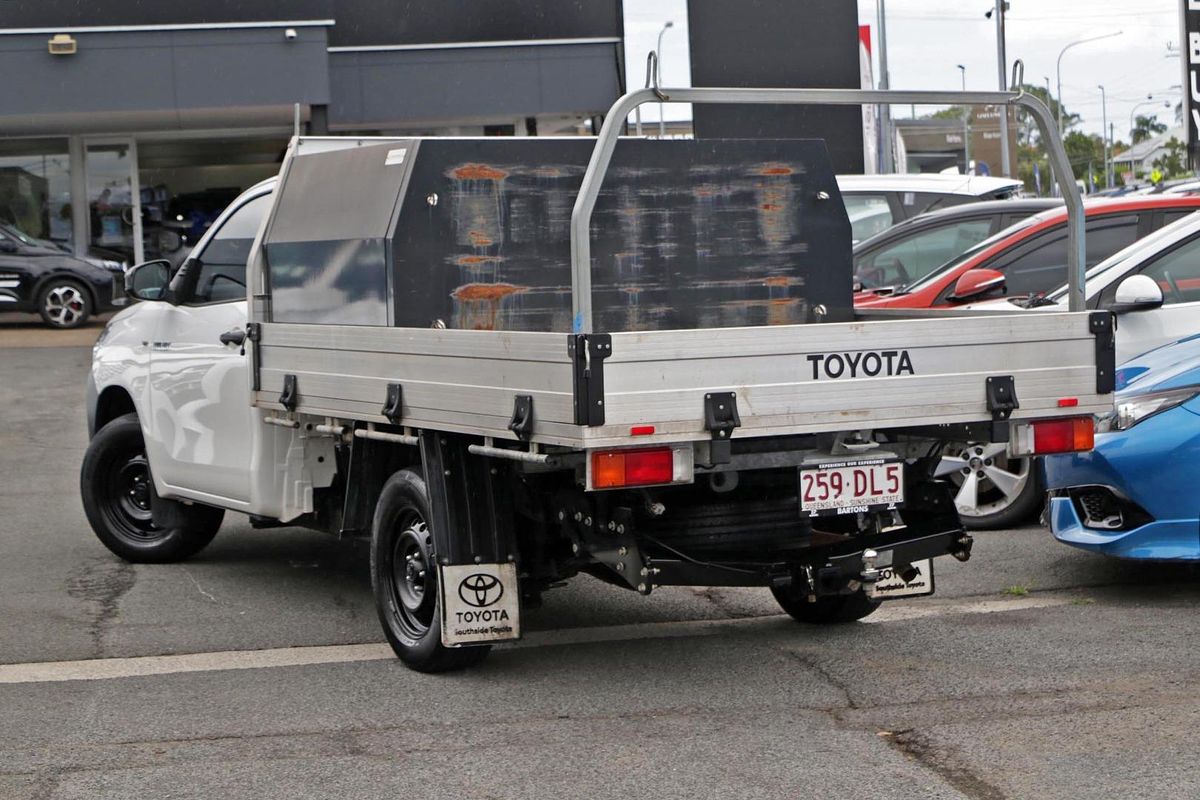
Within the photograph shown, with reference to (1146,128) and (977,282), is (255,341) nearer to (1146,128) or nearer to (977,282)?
(977,282)

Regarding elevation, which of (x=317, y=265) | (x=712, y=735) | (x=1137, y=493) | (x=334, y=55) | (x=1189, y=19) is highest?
(x=334, y=55)

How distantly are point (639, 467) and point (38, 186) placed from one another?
21.8 m

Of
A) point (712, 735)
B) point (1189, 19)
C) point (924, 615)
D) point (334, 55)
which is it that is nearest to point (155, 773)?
point (712, 735)

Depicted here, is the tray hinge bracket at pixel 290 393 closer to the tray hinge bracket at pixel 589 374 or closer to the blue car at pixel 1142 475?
the tray hinge bracket at pixel 589 374

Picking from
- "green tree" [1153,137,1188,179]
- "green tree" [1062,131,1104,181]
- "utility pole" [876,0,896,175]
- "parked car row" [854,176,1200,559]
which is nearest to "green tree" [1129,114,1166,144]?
"green tree" [1062,131,1104,181]

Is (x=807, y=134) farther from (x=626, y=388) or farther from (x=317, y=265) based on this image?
(x=626, y=388)

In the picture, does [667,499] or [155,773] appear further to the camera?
[667,499]

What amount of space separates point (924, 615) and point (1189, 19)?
11.6 m

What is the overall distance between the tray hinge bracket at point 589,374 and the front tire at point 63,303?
18.2 meters

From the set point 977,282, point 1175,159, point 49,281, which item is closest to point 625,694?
point 977,282

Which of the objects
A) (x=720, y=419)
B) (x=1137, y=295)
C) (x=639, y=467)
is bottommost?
(x=639, y=467)

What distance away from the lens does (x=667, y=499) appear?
19.2ft

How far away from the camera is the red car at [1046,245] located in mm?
10195

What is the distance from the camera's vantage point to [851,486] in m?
5.67
